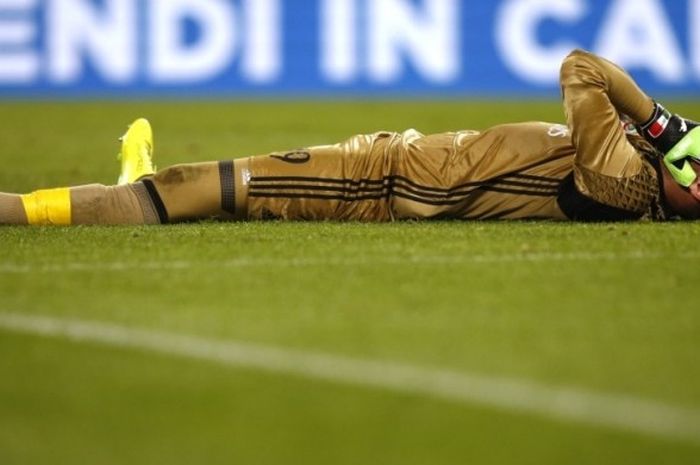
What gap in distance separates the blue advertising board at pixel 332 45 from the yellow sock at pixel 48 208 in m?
9.74

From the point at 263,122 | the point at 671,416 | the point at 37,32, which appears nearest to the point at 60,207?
the point at 671,416

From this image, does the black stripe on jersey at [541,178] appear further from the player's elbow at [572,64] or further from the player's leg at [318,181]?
the player's leg at [318,181]

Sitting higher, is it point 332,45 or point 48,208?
point 48,208

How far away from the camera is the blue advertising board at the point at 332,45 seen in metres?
16.4

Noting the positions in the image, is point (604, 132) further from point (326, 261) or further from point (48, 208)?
point (48, 208)

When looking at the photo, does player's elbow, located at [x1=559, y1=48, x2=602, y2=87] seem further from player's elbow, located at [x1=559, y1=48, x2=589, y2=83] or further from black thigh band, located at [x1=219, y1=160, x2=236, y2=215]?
black thigh band, located at [x1=219, y1=160, x2=236, y2=215]

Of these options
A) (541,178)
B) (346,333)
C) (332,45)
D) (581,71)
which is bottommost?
(332,45)

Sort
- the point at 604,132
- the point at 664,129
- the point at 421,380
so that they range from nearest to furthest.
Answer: the point at 421,380, the point at 604,132, the point at 664,129

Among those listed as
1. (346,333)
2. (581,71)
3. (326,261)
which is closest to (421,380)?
(346,333)

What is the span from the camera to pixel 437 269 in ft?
18.1

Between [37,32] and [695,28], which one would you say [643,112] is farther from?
[37,32]

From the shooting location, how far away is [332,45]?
1694cm

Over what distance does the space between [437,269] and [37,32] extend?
11.9 m

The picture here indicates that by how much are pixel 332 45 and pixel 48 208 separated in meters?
10.4
